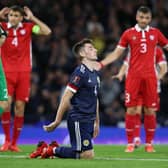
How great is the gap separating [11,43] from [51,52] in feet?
24.7

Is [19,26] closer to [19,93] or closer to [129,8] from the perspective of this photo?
[19,93]

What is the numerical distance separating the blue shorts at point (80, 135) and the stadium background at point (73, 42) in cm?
719

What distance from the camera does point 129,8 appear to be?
23594 millimetres

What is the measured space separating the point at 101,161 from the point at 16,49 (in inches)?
147

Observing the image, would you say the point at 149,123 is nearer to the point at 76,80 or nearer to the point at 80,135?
the point at 80,135

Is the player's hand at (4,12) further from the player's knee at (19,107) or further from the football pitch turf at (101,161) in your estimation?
the football pitch turf at (101,161)

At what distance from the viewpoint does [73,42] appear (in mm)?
22625

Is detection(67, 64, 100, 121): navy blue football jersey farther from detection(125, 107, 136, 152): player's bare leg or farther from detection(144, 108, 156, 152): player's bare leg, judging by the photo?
detection(144, 108, 156, 152): player's bare leg

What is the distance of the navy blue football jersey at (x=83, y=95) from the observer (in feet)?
38.9

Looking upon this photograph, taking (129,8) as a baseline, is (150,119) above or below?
below

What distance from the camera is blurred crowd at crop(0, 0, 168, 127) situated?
20.6 m

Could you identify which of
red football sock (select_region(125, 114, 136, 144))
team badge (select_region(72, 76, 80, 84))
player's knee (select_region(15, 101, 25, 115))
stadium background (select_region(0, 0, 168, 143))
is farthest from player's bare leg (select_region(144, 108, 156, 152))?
stadium background (select_region(0, 0, 168, 143))

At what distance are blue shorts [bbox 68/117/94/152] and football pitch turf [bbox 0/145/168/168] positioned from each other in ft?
0.87

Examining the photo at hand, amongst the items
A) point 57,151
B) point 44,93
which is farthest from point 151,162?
point 44,93
